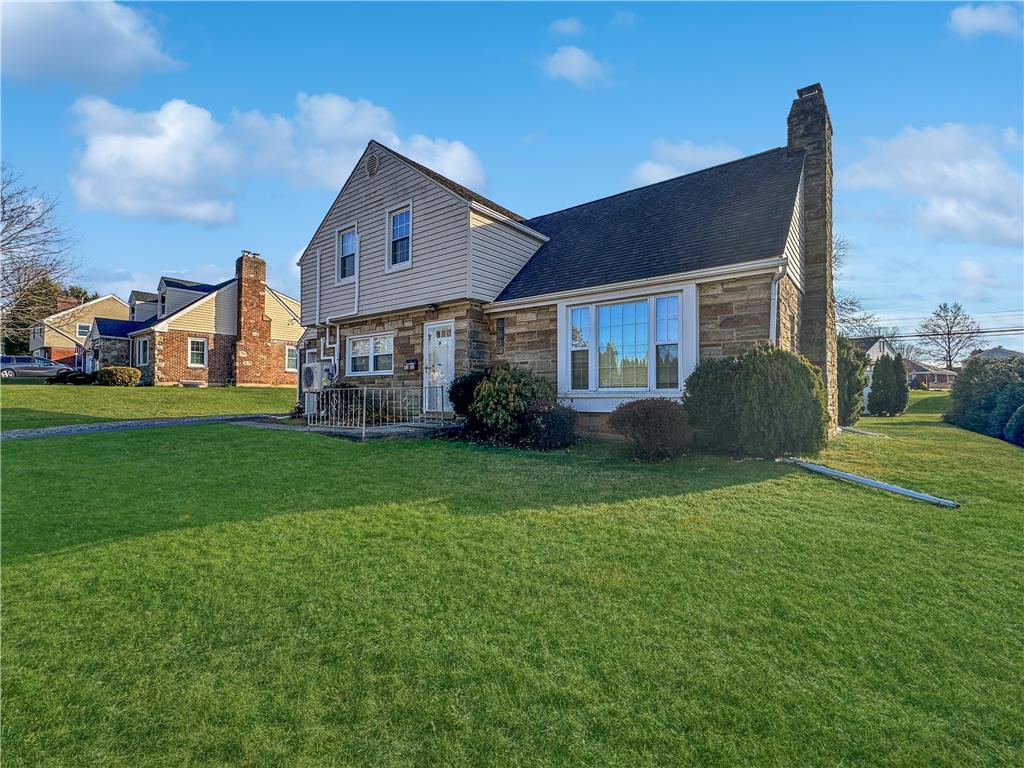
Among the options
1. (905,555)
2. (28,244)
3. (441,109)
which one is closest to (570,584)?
(905,555)

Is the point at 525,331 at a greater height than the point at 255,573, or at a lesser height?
greater

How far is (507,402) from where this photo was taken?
9.65 m

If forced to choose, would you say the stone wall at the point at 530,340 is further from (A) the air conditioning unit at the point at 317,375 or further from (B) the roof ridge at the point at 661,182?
(A) the air conditioning unit at the point at 317,375

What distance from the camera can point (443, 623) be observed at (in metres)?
3.07

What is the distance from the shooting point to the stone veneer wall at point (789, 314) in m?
8.97

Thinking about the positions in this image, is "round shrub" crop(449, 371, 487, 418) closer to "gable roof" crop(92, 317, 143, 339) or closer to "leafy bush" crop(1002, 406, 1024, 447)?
"leafy bush" crop(1002, 406, 1024, 447)

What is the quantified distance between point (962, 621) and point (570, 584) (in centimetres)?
254

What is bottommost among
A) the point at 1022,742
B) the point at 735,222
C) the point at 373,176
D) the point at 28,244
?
the point at 1022,742

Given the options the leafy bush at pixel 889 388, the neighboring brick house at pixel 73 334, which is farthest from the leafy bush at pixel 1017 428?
the neighboring brick house at pixel 73 334

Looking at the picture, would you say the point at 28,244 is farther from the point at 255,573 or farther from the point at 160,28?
the point at 255,573

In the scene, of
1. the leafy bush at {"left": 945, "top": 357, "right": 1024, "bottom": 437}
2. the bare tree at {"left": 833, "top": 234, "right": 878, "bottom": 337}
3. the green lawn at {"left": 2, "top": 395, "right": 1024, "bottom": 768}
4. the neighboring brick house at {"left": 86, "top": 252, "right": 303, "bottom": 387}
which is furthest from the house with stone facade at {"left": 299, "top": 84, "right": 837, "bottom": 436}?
the bare tree at {"left": 833, "top": 234, "right": 878, "bottom": 337}

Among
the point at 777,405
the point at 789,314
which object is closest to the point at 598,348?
the point at 789,314

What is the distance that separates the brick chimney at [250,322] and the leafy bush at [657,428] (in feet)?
88.8

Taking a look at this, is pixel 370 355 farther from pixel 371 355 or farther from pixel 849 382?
pixel 849 382
